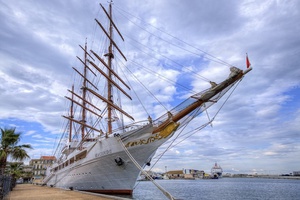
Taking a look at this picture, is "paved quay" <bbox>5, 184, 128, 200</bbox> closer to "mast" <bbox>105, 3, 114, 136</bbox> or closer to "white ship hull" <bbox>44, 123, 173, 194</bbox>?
"white ship hull" <bbox>44, 123, 173, 194</bbox>

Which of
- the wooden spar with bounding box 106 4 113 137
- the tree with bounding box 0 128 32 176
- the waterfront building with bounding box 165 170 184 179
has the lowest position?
the waterfront building with bounding box 165 170 184 179

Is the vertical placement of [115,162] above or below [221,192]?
above

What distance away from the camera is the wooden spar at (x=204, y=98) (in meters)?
14.2

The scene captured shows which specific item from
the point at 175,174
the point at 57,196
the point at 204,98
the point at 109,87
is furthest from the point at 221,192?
the point at 175,174

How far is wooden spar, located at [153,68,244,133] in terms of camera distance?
14.2 metres

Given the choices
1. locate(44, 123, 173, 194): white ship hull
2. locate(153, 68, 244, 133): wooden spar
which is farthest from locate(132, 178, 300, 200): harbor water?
locate(153, 68, 244, 133): wooden spar

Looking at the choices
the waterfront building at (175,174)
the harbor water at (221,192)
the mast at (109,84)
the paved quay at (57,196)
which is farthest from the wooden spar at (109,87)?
the waterfront building at (175,174)

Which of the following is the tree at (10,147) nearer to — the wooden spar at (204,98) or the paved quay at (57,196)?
the paved quay at (57,196)

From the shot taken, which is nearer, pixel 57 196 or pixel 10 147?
pixel 57 196

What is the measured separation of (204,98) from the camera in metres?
15.2

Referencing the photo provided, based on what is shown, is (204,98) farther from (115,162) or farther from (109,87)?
(109,87)

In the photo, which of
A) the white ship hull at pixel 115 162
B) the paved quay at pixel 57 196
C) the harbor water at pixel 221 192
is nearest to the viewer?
the paved quay at pixel 57 196

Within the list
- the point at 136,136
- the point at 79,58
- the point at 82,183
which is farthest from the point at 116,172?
the point at 79,58

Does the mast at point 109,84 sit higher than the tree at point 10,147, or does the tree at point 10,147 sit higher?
the mast at point 109,84
